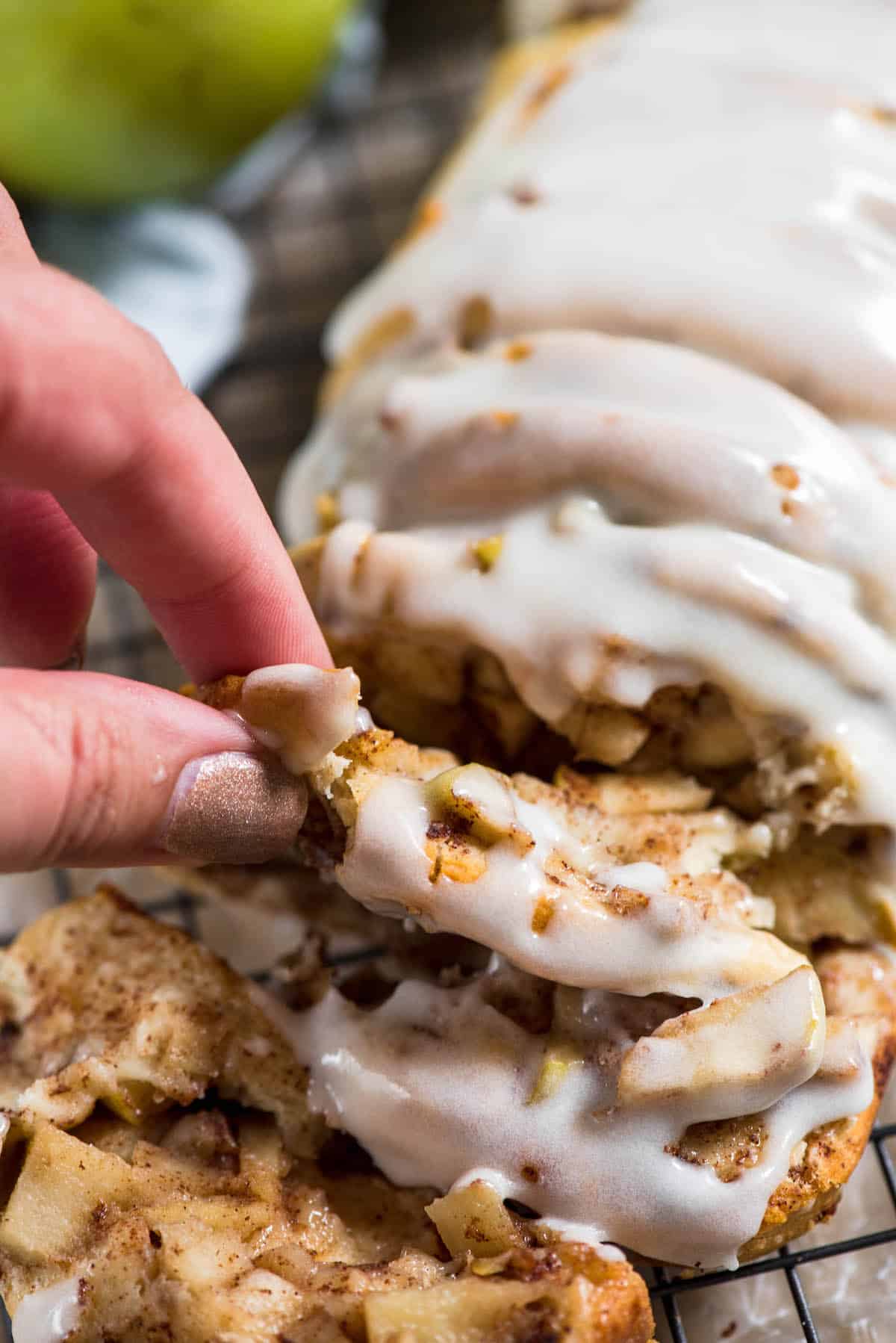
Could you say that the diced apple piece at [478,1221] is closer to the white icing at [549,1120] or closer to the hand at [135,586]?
the white icing at [549,1120]

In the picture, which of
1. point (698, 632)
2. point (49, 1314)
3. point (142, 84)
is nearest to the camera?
point (49, 1314)

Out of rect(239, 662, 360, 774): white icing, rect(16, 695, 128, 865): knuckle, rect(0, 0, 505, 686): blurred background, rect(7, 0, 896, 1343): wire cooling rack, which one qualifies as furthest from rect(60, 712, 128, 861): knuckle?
rect(0, 0, 505, 686): blurred background

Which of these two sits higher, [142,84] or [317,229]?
[142,84]

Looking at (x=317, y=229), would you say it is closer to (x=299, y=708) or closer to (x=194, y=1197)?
(x=299, y=708)

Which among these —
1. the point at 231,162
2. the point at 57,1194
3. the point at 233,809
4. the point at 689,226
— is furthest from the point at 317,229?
the point at 57,1194

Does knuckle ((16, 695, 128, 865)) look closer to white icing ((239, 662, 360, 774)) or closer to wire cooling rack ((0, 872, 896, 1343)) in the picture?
white icing ((239, 662, 360, 774))

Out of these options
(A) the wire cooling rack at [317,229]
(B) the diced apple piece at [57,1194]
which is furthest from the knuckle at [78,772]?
(A) the wire cooling rack at [317,229]
